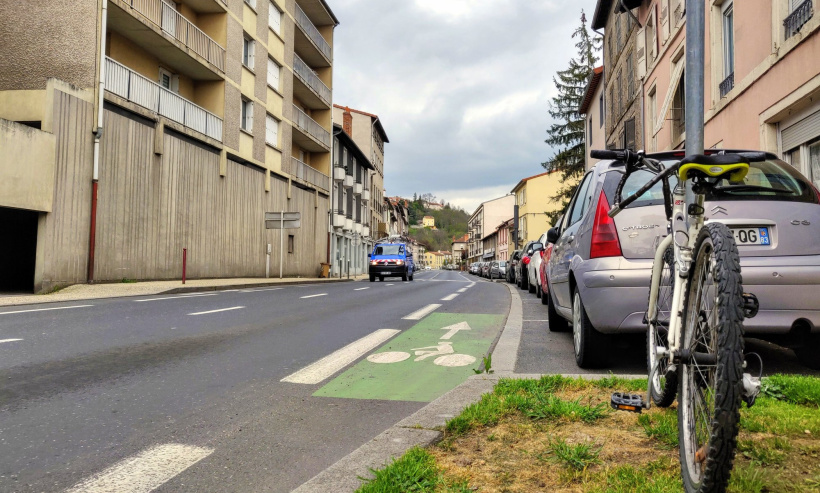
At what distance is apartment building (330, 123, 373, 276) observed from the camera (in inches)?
1636

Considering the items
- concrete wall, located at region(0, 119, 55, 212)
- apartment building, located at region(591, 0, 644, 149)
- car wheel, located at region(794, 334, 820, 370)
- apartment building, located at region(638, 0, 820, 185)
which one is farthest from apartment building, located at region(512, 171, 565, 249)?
car wheel, located at region(794, 334, 820, 370)

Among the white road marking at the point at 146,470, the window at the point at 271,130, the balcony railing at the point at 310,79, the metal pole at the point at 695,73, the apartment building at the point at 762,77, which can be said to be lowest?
the white road marking at the point at 146,470

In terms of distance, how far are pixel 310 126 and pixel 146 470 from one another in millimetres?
33482

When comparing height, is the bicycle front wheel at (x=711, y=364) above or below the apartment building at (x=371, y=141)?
below

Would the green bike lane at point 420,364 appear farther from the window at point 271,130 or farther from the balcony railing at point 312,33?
the balcony railing at point 312,33

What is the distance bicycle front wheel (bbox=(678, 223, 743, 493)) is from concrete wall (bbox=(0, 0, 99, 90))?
17113mm

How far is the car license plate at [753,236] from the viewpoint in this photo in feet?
13.3

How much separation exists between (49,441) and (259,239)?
971 inches

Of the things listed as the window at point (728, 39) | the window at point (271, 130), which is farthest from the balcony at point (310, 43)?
the window at point (728, 39)

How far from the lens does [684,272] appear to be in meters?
2.36

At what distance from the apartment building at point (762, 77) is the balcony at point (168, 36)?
16.3 meters

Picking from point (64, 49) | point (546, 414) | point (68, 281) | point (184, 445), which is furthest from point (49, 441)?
point (64, 49)

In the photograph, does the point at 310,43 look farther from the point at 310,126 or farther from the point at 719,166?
the point at 719,166

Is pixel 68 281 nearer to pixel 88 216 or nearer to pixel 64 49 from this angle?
pixel 88 216
